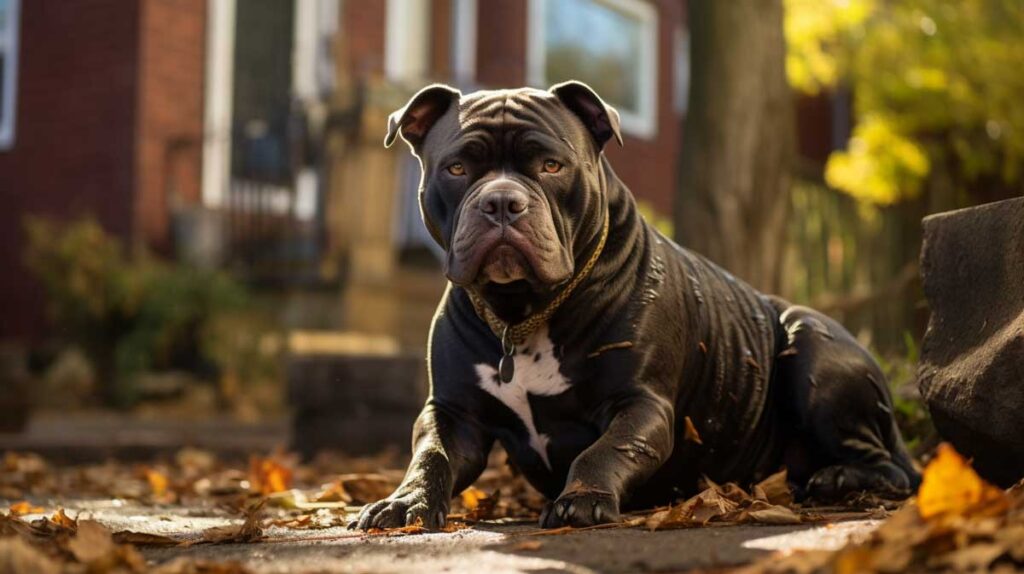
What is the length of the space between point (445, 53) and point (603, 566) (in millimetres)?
12862

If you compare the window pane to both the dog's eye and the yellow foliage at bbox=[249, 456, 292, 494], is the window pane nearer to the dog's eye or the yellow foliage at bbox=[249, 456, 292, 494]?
the yellow foliage at bbox=[249, 456, 292, 494]

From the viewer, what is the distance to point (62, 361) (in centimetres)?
1188

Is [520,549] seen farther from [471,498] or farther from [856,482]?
[471,498]

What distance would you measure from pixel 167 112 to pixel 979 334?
10.1m

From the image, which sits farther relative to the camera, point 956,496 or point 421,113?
point 421,113

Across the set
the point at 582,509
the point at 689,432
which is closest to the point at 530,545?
the point at 582,509

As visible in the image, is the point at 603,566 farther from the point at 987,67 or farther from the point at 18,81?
the point at 18,81

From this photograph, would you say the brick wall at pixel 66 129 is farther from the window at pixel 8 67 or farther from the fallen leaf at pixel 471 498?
the fallen leaf at pixel 471 498

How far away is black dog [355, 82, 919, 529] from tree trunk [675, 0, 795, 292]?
10.7ft

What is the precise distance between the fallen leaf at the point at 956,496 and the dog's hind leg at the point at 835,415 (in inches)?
59.3

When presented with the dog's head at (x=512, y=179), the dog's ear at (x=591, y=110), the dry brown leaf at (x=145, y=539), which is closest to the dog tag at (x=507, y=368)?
the dog's head at (x=512, y=179)

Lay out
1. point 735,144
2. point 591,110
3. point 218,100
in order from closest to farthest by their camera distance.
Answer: point 591,110 → point 735,144 → point 218,100

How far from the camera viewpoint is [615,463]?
3.62m

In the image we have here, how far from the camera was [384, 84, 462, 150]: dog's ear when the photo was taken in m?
4.18
